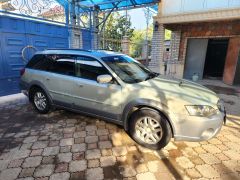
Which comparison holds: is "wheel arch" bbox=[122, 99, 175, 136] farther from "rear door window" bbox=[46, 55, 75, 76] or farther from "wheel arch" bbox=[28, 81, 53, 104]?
"wheel arch" bbox=[28, 81, 53, 104]

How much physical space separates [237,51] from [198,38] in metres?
1.98

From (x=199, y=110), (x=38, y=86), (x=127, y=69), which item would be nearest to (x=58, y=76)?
(x=38, y=86)

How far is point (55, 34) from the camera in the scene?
22.7 ft

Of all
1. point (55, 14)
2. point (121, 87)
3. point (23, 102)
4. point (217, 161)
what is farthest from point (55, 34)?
point (217, 161)

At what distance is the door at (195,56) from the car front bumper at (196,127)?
7.91 meters

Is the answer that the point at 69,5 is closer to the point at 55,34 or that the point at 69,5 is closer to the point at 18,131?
the point at 55,34

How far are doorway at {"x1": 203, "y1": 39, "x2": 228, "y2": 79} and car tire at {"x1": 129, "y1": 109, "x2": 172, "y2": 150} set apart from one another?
9294 millimetres

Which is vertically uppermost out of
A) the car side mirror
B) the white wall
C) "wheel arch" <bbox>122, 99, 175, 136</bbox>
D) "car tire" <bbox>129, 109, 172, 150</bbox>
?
the white wall

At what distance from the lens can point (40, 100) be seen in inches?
172

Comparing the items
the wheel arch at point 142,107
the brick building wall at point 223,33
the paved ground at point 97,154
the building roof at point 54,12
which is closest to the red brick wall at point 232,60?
the brick building wall at point 223,33

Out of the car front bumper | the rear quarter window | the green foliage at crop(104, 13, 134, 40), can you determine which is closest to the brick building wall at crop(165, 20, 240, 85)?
the rear quarter window

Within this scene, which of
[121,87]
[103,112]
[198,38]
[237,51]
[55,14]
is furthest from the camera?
[198,38]

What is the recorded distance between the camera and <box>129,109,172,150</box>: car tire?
2.80 m

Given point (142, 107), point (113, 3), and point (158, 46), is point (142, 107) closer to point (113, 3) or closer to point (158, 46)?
point (158, 46)
